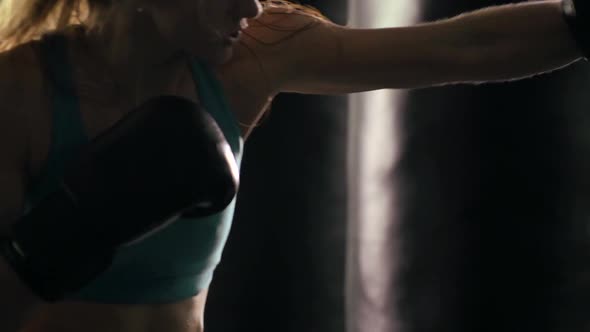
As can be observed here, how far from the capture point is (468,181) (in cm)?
101

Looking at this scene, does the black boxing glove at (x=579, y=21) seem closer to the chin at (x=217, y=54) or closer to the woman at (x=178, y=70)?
the woman at (x=178, y=70)

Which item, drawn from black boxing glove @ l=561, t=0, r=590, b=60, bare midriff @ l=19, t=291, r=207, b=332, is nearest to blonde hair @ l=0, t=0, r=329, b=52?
bare midriff @ l=19, t=291, r=207, b=332

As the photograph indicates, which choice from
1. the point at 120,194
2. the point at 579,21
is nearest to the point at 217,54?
the point at 120,194

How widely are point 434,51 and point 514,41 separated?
70mm

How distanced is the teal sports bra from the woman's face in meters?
0.07

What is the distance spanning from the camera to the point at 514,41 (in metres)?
0.72

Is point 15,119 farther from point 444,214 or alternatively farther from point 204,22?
point 444,214

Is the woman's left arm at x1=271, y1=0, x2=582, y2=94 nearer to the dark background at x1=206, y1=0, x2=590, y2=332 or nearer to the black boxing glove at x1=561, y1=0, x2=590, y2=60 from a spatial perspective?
the black boxing glove at x1=561, y1=0, x2=590, y2=60

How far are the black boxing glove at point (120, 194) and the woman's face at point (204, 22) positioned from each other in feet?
0.28

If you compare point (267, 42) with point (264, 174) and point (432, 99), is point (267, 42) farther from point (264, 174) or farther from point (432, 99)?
point (264, 174)

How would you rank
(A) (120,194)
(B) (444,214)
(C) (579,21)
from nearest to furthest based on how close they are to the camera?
1. (A) (120,194)
2. (C) (579,21)
3. (B) (444,214)

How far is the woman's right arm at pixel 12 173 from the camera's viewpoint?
0.57 meters

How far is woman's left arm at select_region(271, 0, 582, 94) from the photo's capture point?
0.71 meters

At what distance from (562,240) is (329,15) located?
0.54 meters
